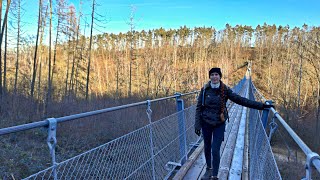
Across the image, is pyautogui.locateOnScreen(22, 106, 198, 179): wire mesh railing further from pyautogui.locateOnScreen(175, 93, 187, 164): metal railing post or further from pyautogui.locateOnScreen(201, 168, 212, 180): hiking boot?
pyautogui.locateOnScreen(201, 168, 212, 180): hiking boot

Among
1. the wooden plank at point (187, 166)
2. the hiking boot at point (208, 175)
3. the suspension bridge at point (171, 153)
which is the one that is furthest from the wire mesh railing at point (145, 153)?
the hiking boot at point (208, 175)

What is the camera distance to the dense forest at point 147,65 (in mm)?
21344

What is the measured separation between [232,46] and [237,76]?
2070 centimetres

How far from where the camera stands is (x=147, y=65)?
50.2m

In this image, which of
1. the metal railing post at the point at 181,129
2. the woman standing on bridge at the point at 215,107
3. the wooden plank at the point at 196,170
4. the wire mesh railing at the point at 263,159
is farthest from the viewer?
the metal railing post at the point at 181,129

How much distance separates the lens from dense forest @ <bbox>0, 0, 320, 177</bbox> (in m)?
21.3

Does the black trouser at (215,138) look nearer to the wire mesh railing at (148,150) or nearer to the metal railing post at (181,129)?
the wire mesh railing at (148,150)

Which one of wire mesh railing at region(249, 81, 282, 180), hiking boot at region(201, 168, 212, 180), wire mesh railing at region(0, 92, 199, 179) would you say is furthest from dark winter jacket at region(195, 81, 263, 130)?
hiking boot at region(201, 168, 212, 180)

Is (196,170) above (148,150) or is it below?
below

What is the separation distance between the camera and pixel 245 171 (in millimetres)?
4797

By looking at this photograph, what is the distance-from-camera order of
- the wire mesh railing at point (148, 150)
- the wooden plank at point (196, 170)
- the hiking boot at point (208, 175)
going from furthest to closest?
the wooden plank at point (196, 170) → the hiking boot at point (208, 175) → the wire mesh railing at point (148, 150)

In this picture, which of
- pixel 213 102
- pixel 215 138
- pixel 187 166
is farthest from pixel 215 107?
pixel 187 166

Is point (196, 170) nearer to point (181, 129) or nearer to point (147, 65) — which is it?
point (181, 129)

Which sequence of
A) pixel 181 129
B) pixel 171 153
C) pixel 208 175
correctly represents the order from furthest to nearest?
1. pixel 181 129
2. pixel 171 153
3. pixel 208 175
